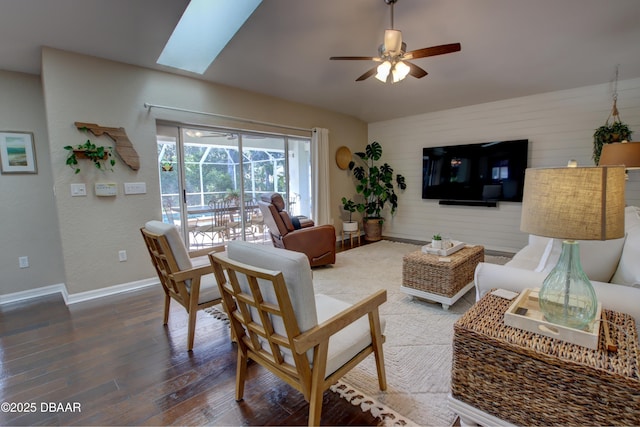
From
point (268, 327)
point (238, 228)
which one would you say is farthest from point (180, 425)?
point (238, 228)

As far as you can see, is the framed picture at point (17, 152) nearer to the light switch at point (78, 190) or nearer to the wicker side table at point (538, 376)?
the light switch at point (78, 190)

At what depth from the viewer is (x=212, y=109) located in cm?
397

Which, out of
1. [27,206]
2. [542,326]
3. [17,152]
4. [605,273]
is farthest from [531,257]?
[17,152]

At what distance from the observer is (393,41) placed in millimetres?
2547

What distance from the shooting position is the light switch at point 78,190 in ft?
9.89

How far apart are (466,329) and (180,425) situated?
153 centimetres

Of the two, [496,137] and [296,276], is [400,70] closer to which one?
[296,276]

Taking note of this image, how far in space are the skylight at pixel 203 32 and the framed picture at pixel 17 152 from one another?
170 centimetres

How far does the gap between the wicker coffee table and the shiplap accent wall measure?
2267 millimetres

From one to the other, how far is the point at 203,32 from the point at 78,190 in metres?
2.34

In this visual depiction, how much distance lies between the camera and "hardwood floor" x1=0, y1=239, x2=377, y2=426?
1.55m

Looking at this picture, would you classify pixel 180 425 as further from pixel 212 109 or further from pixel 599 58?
pixel 599 58

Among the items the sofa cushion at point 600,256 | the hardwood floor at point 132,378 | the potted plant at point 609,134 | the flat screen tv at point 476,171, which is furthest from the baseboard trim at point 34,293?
the potted plant at point 609,134

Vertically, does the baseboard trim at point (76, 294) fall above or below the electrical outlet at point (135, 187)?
below
